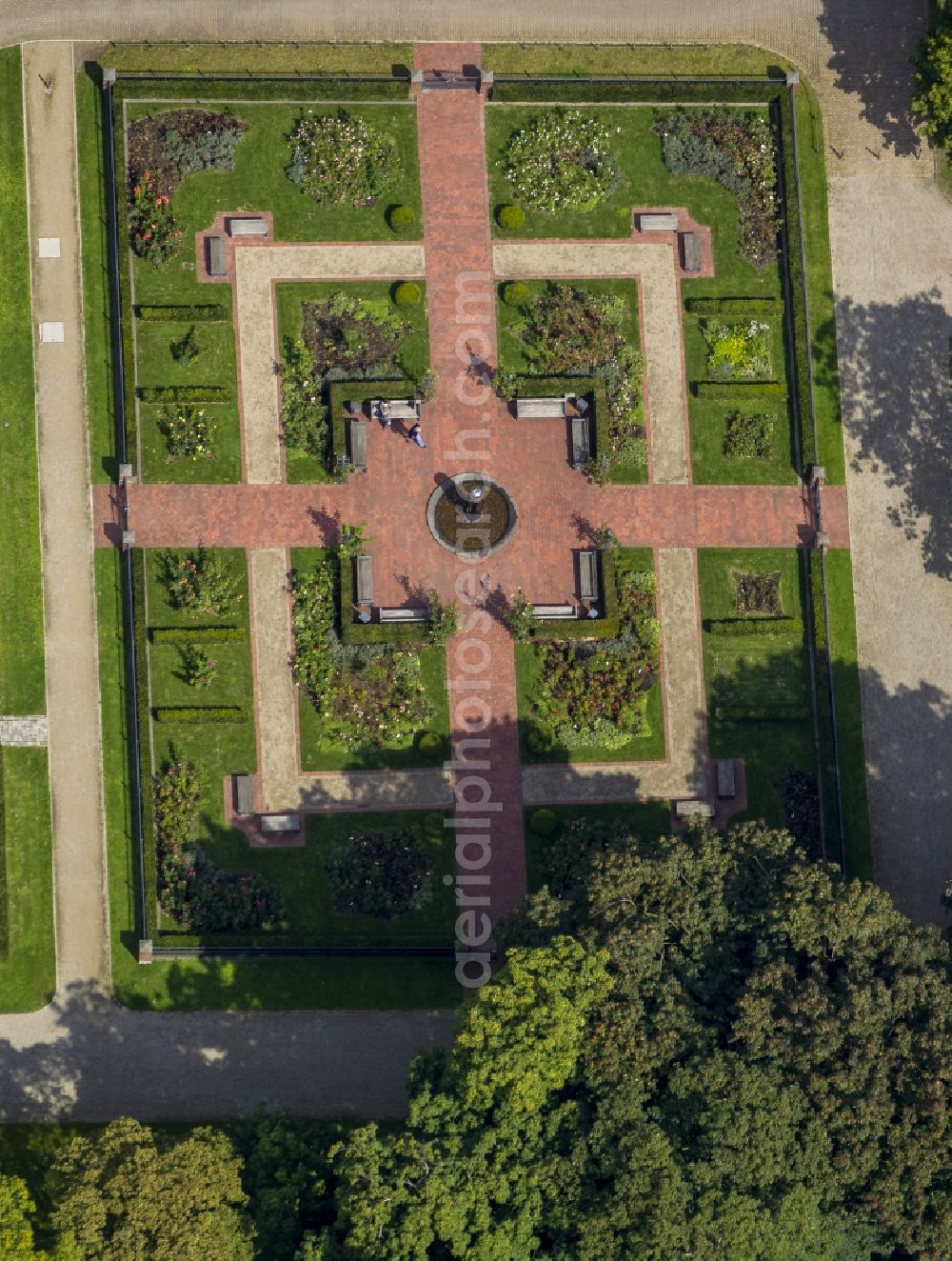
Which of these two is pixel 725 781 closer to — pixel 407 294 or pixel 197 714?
pixel 197 714

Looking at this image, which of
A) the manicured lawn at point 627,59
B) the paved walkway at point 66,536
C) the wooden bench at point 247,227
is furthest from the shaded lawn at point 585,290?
the paved walkway at point 66,536

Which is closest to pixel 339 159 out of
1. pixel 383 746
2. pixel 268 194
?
pixel 268 194

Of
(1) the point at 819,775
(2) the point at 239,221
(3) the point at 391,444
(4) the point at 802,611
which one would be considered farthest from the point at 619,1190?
(2) the point at 239,221

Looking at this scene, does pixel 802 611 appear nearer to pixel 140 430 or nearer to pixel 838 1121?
pixel 838 1121

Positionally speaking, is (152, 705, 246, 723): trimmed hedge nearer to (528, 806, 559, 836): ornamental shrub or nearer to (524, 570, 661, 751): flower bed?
(524, 570, 661, 751): flower bed

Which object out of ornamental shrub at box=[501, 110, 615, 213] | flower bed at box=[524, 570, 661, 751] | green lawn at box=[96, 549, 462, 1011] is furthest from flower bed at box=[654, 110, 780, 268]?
green lawn at box=[96, 549, 462, 1011]

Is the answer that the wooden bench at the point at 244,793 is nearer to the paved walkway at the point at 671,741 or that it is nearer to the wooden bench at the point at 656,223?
the paved walkway at the point at 671,741
